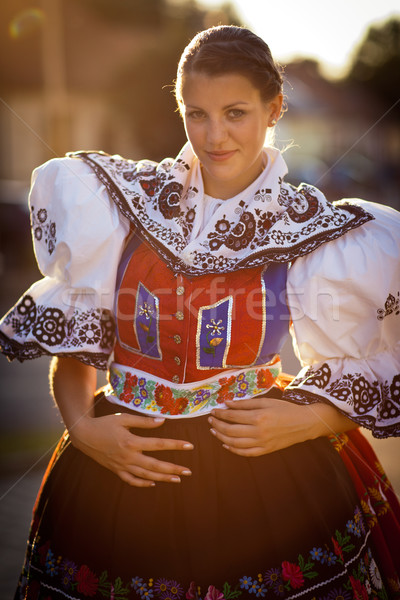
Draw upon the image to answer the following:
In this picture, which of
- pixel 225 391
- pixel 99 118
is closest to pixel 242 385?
pixel 225 391

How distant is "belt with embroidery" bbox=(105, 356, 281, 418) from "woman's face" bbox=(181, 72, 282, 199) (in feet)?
1.71

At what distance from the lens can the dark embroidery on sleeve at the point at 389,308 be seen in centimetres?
171

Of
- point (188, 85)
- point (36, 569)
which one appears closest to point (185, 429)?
point (36, 569)

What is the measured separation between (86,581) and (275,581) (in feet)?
1.48

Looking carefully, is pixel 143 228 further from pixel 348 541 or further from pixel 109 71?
pixel 109 71

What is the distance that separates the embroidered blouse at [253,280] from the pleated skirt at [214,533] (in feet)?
0.60

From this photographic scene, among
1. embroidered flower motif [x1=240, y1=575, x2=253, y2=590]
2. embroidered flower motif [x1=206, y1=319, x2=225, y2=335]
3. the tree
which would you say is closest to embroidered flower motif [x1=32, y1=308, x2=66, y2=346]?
embroidered flower motif [x1=206, y1=319, x2=225, y2=335]

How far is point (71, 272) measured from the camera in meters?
1.79

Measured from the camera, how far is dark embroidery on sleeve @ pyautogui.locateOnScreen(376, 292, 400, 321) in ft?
5.61

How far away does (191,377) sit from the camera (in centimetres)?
177

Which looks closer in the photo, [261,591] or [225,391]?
[261,591]

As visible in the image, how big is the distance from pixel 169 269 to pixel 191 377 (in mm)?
281

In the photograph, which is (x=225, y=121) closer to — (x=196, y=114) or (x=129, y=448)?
(x=196, y=114)

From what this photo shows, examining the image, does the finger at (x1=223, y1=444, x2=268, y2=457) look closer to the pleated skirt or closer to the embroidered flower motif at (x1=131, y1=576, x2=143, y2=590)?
the pleated skirt
